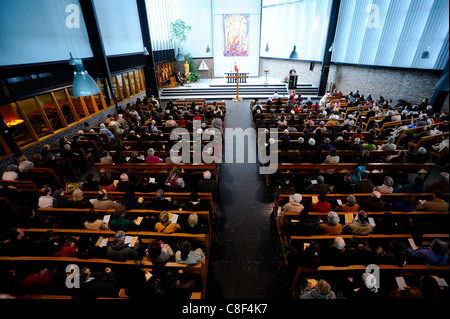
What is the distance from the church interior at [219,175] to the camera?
109 inches

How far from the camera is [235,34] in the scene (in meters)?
18.3

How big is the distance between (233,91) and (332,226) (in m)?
13.4

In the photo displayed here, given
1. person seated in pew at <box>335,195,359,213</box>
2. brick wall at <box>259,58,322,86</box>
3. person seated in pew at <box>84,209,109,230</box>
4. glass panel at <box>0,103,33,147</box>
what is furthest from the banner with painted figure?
person seated in pew at <box>84,209,109,230</box>

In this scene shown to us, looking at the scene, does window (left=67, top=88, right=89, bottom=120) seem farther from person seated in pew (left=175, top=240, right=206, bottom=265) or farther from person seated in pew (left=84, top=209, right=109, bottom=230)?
person seated in pew (left=175, top=240, right=206, bottom=265)

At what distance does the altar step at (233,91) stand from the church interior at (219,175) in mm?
1607

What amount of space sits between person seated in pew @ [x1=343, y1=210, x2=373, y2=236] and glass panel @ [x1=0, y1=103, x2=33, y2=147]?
30.1 feet

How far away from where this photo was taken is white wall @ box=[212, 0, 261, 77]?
1741 cm

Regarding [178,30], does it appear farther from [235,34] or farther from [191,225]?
[191,225]

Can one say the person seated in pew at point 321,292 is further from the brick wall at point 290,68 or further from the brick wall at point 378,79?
the brick wall at point 290,68

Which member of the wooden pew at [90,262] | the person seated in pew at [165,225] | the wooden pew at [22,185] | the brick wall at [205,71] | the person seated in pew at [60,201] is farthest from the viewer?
the brick wall at [205,71]

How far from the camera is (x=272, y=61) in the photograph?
723 inches

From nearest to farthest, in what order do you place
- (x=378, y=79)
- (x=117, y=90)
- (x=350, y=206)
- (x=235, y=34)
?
(x=350, y=206) → (x=378, y=79) → (x=117, y=90) → (x=235, y=34)

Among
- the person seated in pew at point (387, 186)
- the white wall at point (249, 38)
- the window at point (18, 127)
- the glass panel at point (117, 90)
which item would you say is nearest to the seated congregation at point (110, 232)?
the window at point (18, 127)

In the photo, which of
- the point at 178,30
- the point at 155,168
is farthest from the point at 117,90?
the point at 178,30
